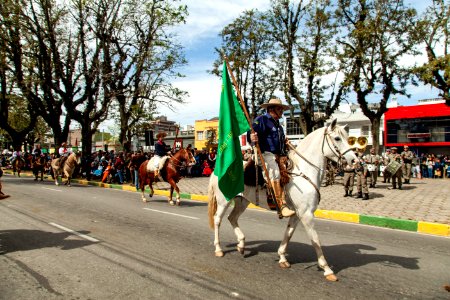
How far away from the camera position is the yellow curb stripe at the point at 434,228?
28.2 ft

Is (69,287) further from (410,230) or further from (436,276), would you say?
(410,230)

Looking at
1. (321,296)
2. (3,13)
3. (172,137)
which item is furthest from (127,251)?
(172,137)

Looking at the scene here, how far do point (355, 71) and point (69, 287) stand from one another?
80.1 ft

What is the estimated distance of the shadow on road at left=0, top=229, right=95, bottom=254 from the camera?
22.0 feet

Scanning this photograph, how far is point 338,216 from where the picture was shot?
423 inches

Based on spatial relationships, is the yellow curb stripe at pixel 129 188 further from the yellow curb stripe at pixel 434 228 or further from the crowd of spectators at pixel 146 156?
the yellow curb stripe at pixel 434 228

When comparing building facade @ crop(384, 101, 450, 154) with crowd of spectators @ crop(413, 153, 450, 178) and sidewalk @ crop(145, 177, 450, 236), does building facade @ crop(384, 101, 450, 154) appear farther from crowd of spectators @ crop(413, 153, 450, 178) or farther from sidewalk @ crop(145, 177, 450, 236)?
sidewalk @ crop(145, 177, 450, 236)

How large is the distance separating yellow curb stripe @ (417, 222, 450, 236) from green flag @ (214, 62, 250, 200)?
5.70 m

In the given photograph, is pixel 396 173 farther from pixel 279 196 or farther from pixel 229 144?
pixel 229 144

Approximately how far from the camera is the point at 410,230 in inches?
361

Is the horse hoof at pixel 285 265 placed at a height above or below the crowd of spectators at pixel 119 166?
below

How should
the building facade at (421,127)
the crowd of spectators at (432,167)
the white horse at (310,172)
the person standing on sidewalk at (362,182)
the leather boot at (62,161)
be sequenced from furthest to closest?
the building facade at (421,127)
the crowd of spectators at (432,167)
the leather boot at (62,161)
the person standing on sidewalk at (362,182)
the white horse at (310,172)

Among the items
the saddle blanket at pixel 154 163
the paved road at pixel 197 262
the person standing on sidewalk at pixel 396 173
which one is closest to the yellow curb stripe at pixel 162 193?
the saddle blanket at pixel 154 163

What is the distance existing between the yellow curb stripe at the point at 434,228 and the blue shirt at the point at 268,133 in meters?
5.36
